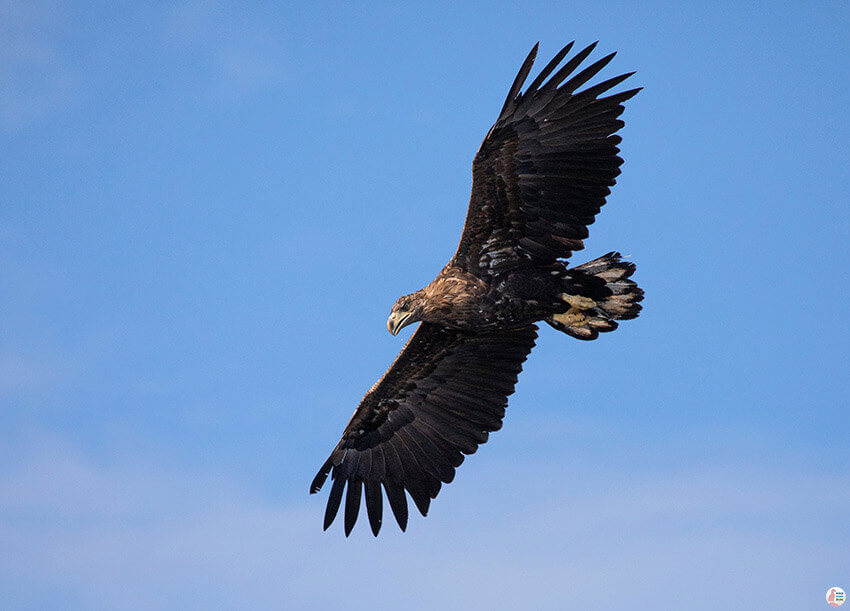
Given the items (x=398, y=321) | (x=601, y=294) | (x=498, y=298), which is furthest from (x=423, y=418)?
(x=601, y=294)

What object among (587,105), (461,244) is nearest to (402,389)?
(461,244)

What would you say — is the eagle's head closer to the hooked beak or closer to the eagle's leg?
the hooked beak

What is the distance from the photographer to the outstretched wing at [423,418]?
11594mm

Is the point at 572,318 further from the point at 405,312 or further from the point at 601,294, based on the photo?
the point at 405,312

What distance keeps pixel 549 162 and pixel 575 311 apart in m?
1.62

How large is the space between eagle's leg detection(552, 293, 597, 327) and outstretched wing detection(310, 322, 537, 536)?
0.80m

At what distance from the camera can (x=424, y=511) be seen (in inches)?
451

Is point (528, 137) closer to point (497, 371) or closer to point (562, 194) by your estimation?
point (562, 194)

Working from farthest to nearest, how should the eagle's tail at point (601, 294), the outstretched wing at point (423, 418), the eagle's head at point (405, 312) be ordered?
the outstretched wing at point (423, 418) → the eagle's head at point (405, 312) → the eagle's tail at point (601, 294)

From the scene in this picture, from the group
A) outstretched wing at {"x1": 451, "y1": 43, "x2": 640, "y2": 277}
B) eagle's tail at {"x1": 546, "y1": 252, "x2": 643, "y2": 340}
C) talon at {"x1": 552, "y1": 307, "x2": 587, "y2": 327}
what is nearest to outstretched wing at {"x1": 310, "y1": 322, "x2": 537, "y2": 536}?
talon at {"x1": 552, "y1": 307, "x2": 587, "y2": 327}

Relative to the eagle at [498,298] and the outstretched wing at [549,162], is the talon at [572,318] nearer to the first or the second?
the eagle at [498,298]

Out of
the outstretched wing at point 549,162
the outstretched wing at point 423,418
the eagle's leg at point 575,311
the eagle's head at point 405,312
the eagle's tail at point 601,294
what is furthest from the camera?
the outstretched wing at point 423,418

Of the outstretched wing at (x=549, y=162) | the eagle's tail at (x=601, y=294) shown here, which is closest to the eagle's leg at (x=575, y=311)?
the eagle's tail at (x=601, y=294)

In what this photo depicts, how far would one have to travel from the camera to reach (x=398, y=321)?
34.8 ft
